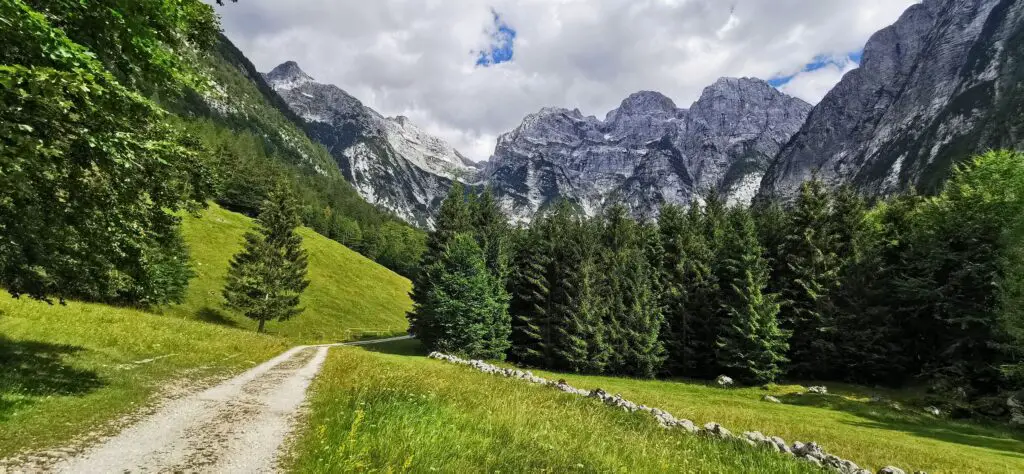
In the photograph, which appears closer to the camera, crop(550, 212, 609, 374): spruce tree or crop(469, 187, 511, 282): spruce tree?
crop(550, 212, 609, 374): spruce tree

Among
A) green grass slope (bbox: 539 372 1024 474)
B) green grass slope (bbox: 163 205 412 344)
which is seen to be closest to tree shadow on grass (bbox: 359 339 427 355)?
green grass slope (bbox: 163 205 412 344)

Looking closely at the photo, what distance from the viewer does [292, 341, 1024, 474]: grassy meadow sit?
9.06m

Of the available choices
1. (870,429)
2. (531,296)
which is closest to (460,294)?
(531,296)

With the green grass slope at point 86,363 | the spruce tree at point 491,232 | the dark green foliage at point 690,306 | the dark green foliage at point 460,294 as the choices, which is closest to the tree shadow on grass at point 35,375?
the green grass slope at point 86,363

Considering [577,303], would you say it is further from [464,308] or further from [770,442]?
[770,442]

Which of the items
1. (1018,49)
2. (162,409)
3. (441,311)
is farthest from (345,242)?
(1018,49)

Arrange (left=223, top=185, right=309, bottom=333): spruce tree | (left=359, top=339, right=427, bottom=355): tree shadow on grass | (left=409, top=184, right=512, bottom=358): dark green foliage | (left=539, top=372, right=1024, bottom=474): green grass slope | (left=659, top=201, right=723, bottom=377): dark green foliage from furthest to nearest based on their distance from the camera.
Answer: (left=223, top=185, right=309, bottom=333): spruce tree
(left=359, top=339, right=427, bottom=355): tree shadow on grass
(left=659, top=201, right=723, bottom=377): dark green foliage
(left=409, top=184, right=512, bottom=358): dark green foliage
(left=539, top=372, right=1024, bottom=474): green grass slope

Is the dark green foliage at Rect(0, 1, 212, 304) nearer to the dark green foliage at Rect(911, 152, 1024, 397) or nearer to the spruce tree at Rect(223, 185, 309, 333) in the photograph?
the spruce tree at Rect(223, 185, 309, 333)

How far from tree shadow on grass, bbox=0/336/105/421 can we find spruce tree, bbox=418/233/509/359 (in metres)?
31.7

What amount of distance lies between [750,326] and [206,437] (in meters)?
41.7

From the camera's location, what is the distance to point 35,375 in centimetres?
1300

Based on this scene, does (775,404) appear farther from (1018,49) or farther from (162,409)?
(1018,49)

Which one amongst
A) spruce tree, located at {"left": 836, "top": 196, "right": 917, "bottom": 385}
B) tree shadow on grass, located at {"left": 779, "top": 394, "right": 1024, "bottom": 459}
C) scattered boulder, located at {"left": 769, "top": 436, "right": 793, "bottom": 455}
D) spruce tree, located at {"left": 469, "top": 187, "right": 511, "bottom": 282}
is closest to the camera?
scattered boulder, located at {"left": 769, "top": 436, "right": 793, "bottom": 455}

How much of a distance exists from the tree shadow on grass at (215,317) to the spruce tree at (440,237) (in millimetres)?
23664
